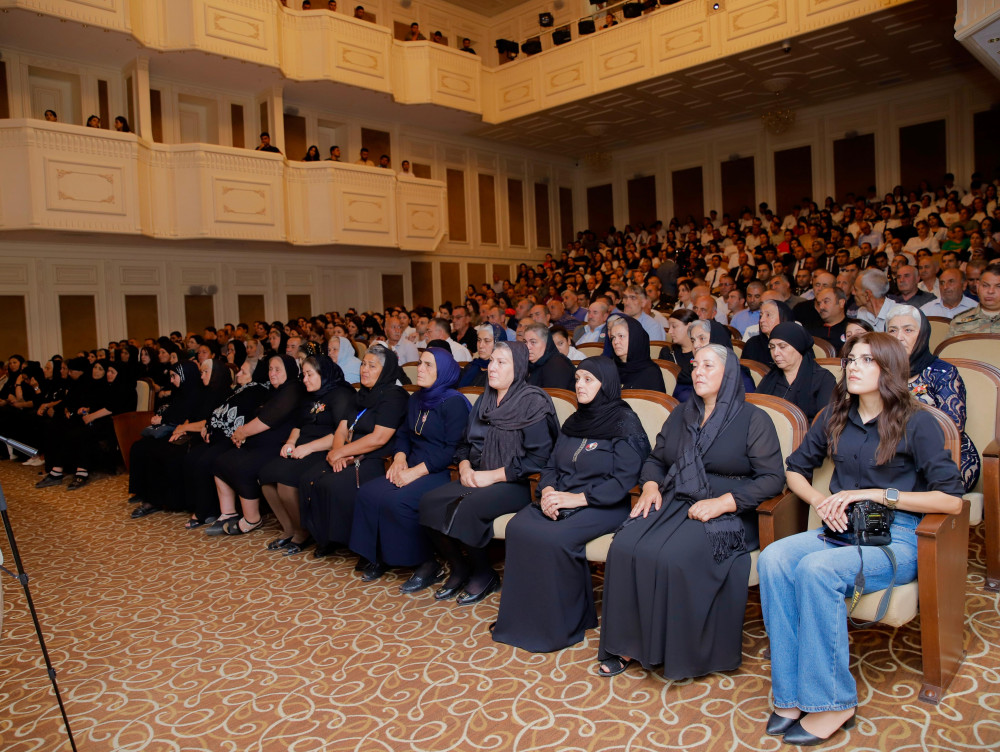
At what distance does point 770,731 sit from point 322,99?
440 inches

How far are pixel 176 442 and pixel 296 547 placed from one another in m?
1.61

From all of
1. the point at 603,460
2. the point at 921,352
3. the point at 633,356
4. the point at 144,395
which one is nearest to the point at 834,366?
the point at 921,352

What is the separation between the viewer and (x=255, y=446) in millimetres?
4348

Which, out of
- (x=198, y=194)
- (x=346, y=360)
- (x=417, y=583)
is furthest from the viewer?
(x=198, y=194)

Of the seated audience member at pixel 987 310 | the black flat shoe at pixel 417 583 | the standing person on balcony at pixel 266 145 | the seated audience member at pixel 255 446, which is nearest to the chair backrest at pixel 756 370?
the seated audience member at pixel 987 310

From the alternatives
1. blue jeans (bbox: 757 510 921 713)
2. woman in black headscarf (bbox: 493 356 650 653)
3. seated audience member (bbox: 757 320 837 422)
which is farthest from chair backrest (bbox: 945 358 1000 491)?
woman in black headscarf (bbox: 493 356 650 653)

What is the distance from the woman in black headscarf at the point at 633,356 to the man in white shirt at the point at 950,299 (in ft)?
7.44

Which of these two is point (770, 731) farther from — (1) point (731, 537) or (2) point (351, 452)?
(2) point (351, 452)

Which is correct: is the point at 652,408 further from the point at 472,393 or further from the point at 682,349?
the point at 682,349

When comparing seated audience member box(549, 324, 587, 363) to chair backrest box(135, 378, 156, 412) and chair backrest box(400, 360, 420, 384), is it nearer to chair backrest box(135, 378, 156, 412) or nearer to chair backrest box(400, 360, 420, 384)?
chair backrest box(400, 360, 420, 384)

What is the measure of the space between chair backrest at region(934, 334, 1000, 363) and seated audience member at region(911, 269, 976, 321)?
1.65 metres

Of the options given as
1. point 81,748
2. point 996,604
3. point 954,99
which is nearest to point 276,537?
point 81,748

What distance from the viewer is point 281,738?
212 cm

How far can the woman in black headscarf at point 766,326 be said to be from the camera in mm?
3918
